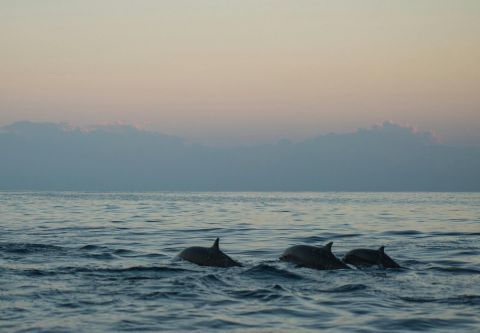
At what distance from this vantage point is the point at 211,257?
23016mm

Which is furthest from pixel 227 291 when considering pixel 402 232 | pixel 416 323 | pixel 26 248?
pixel 402 232

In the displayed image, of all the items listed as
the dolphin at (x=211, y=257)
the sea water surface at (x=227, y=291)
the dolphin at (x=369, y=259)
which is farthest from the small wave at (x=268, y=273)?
the dolphin at (x=369, y=259)

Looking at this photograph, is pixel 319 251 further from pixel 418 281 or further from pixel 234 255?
pixel 234 255

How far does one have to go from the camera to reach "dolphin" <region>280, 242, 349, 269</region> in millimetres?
22266

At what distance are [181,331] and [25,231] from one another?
96.5 feet

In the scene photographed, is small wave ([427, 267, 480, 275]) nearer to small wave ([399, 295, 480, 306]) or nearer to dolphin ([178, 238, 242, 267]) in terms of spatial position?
small wave ([399, 295, 480, 306])

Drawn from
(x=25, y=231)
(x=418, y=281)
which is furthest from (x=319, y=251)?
(x=25, y=231)

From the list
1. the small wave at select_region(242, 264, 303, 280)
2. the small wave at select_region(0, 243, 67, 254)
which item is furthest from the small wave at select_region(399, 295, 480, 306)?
the small wave at select_region(0, 243, 67, 254)

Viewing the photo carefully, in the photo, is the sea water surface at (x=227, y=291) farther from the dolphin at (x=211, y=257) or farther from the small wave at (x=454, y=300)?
the dolphin at (x=211, y=257)

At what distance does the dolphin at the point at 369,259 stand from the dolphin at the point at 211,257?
3804 mm

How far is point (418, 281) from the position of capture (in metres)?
20.3

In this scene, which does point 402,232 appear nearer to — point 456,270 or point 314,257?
point 456,270

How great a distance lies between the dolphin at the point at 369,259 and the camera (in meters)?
23.0

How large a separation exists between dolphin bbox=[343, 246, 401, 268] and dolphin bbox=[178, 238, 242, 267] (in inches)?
150
